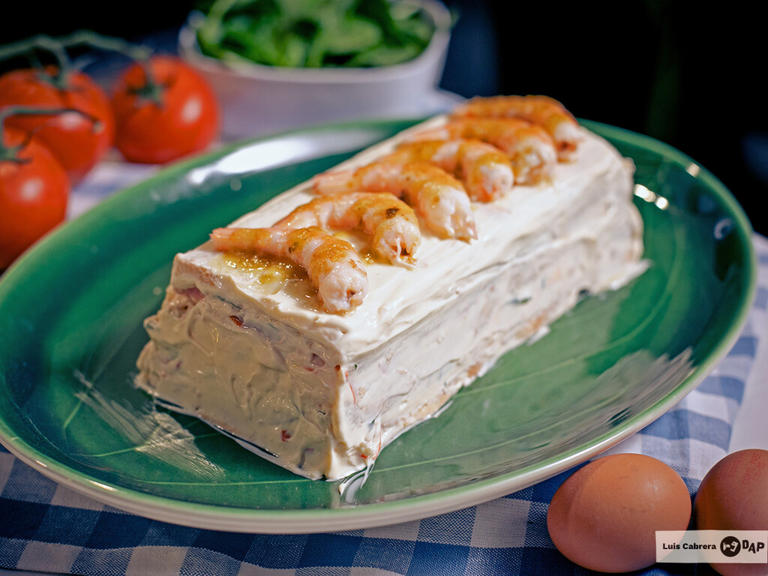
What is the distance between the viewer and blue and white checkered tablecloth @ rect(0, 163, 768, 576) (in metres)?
1.93

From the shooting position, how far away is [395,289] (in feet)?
7.18

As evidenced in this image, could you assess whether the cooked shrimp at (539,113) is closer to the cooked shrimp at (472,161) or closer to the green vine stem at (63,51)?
the cooked shrimp at (472,161)

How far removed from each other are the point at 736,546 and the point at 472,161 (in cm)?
148

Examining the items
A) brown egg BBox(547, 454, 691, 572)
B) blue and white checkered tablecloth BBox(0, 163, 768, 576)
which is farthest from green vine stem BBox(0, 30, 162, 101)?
brown egg BBox(547, 454, 691, 572)

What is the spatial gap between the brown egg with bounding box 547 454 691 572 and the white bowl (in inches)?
108

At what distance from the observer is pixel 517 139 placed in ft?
9.22

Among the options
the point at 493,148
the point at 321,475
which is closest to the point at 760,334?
the point at 493,148

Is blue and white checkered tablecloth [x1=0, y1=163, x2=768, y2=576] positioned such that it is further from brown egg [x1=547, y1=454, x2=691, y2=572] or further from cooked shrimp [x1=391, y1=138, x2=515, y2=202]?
cooked shrimp [x1=391, y1=138, x2=515, y2=202]

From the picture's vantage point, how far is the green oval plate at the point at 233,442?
1955 millimetres

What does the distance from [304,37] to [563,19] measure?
349 centimetres

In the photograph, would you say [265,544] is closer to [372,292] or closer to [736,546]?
[372,292]

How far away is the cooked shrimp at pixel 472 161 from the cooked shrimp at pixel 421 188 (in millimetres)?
89

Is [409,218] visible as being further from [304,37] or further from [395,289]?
[304,37]

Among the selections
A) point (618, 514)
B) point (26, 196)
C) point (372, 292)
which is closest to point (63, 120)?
point (26, 196)
